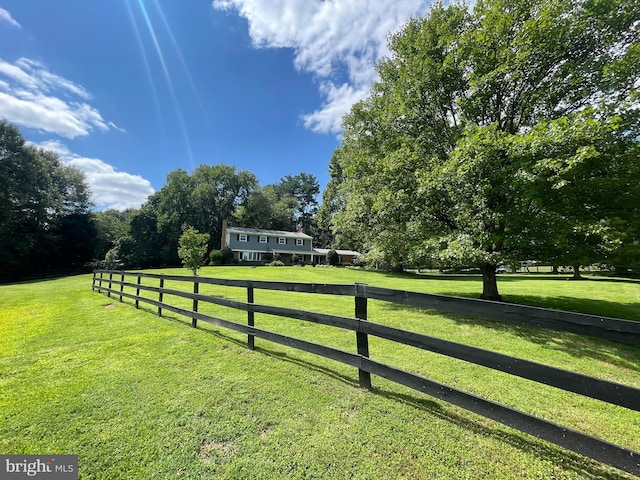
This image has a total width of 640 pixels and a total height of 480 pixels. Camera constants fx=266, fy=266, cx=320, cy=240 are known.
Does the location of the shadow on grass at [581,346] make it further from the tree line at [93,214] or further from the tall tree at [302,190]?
the tall tree at [302,190]

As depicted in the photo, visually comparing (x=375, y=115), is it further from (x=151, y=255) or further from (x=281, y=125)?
(x=151, y=255)

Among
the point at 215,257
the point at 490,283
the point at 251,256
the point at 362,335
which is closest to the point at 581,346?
the point at 490,283

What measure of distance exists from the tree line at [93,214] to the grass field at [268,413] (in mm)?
38056

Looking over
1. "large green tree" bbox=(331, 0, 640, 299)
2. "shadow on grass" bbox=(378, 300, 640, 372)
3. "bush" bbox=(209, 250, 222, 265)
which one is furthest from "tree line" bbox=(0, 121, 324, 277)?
"shadow on grass" bbox=(378, 300, 640, 372)

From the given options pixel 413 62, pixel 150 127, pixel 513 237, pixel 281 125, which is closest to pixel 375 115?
pixel 413 62

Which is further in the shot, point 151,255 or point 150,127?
point 151,255

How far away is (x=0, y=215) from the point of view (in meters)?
28.8

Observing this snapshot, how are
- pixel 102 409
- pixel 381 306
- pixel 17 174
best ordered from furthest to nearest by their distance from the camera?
pixel 17 174 < pixel 381 306 < pixel 102 409

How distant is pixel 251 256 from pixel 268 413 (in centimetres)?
3870

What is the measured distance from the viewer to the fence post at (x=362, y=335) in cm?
331

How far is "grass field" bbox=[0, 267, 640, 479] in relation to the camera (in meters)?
Result: 2.28

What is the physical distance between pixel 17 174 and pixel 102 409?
143 ft

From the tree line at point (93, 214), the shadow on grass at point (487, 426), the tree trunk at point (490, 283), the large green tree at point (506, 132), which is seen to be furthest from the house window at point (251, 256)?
the shadow on grass at point (487, 426)

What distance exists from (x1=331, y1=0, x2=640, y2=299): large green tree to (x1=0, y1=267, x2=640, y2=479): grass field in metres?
3.56
